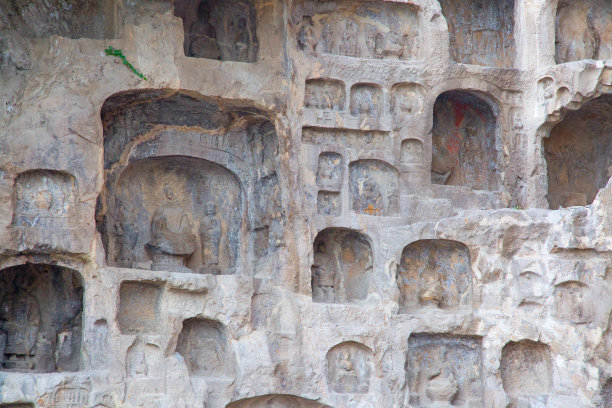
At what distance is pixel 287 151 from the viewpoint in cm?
1780

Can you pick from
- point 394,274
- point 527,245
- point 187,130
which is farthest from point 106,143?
point 527,245

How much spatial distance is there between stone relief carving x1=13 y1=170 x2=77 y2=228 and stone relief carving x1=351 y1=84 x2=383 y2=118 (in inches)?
232

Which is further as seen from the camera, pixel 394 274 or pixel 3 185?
pixel 394 274

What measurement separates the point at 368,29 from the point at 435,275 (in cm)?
534

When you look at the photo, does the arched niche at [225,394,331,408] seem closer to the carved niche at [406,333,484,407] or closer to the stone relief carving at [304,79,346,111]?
the carved niche at [406,333,484,407]

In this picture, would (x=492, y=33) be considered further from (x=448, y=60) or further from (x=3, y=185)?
(x=3, y=185)

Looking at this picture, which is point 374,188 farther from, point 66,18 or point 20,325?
point 20,325

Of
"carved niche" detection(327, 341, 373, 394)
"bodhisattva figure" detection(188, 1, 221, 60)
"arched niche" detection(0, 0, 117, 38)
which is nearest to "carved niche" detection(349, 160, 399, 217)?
"carved niche" detection(327, 341, 373, 394)

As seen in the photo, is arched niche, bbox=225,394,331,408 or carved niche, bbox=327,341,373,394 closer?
arched niche, bbox=225,394,331,408

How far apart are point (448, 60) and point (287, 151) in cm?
400

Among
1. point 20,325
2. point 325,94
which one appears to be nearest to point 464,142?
point 325,94

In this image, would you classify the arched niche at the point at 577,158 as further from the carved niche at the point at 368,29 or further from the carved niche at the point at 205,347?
the carved niche at the point at 205,347

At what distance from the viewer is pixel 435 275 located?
1814 cm

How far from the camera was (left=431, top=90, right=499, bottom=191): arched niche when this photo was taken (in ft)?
64.7
